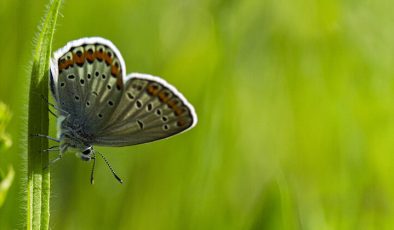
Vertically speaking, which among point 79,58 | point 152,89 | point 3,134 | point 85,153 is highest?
A: point 79,58

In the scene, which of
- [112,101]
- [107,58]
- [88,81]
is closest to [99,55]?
[107,58]

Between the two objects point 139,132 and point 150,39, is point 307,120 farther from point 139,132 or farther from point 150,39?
point 139,132

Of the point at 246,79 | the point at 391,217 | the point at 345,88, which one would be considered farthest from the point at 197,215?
the point at 246,79

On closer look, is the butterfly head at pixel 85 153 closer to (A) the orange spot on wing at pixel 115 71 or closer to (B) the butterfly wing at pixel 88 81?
(B) the butterfly wing at pixel 88 81

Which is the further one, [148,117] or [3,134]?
[148,117]

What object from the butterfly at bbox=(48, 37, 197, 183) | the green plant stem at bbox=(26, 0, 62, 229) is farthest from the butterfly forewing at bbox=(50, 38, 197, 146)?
the green plant stem at bbox=(26, 0, 62, 229)

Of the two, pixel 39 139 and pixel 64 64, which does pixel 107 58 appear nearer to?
pixel 64 64
